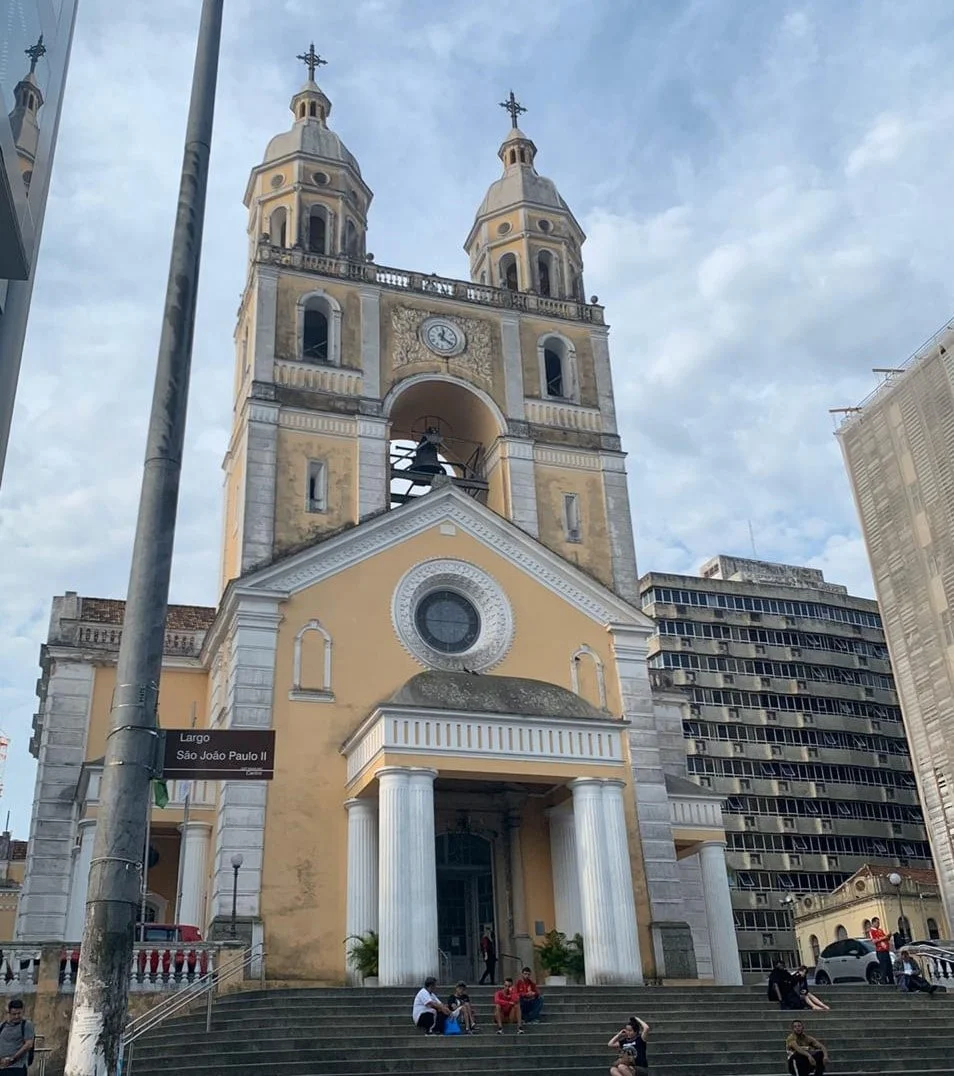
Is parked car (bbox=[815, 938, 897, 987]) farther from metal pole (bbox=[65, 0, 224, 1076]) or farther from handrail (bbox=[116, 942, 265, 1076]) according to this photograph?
metal pole (bbox=[65, 0, 224, 1076])

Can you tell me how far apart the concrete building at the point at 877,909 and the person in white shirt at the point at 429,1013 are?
95.6 feet

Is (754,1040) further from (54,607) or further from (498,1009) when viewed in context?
(54,607)

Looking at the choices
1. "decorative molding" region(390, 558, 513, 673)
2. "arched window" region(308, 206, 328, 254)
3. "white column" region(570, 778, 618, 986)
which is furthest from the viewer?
"arched window" region(308, 206, 328, 254)

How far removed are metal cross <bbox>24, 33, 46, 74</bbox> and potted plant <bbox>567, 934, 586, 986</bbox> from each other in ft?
59.5

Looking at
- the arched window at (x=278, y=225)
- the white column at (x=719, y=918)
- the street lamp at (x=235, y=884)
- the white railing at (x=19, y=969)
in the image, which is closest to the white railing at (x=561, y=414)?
the arched window at (x=278, y=225)

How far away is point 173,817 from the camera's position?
23.8 m

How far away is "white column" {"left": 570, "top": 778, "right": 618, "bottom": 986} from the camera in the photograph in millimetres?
20922

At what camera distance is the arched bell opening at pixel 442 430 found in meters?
30.1

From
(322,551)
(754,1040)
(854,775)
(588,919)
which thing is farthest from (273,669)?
(854,775)

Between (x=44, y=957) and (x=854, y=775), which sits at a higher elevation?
(x=854, y=775)

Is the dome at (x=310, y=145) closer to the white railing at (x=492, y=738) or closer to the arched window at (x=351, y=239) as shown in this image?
the arched window at (x=351, y=239)

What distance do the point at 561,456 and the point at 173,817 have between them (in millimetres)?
13115

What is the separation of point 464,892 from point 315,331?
575 inches

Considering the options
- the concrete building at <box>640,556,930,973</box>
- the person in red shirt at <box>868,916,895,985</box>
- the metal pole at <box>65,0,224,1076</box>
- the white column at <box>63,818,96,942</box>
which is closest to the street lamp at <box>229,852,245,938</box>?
the white column at <box>63,818,96,942</box>
